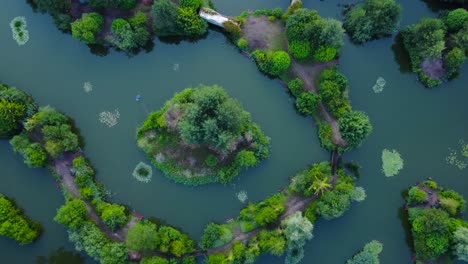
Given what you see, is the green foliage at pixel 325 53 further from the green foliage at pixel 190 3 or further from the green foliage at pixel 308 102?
the green foliage at pixel 190 3

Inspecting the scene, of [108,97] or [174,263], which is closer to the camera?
[174,263]

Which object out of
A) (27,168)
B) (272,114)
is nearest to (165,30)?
(272,114)

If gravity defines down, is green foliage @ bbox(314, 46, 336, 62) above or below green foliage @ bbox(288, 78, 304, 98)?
above

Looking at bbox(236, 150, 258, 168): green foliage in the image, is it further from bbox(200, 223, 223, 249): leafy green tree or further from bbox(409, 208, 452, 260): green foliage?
bbox(409, 208, 452, 260): green foliage

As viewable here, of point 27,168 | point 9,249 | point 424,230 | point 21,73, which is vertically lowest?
point 424,230

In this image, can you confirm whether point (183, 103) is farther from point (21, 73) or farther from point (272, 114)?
point (21, 73)

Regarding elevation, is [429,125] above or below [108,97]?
below

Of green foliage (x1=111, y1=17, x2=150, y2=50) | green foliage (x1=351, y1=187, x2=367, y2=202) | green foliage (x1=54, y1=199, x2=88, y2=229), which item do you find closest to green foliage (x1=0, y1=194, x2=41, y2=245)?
green foliage (x1=54, y1=199, x2=88, y2=229)

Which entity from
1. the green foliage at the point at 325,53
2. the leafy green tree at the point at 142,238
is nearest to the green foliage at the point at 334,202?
the green foliage at the point at 325,53
